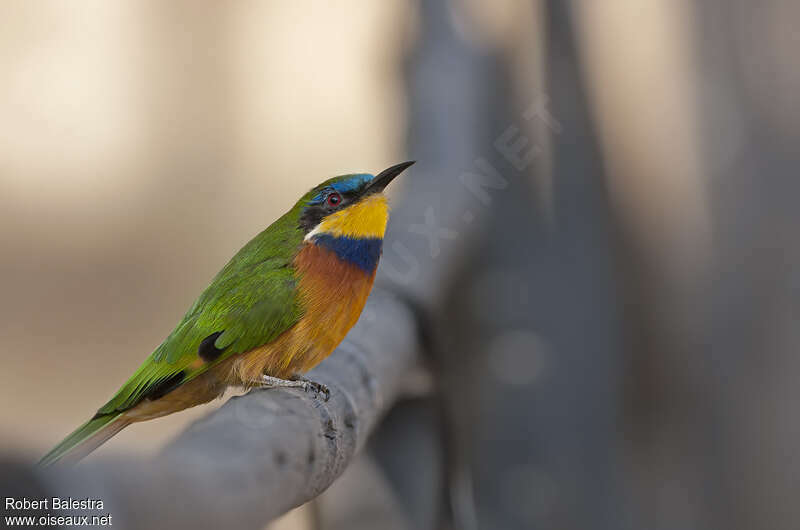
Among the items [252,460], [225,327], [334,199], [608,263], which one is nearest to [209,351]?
[225,327]

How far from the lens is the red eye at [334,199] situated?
648mm

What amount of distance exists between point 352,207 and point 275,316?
10 cm

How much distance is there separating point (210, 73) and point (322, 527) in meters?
0.71

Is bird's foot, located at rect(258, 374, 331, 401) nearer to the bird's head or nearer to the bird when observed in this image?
the bird

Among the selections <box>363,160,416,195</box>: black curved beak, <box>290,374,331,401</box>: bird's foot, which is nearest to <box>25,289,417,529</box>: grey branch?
<box>290,374,331,401</box>: bird's foot

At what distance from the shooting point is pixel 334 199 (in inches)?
25.7

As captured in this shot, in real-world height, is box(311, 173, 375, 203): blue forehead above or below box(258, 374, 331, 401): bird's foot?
above

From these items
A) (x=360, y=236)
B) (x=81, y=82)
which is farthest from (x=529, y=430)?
(x=81, y=82)

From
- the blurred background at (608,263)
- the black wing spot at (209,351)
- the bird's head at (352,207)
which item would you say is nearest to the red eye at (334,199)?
the bird's head at (352,207)

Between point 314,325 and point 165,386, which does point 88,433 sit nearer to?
point 165,386

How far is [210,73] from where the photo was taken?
4.30ft

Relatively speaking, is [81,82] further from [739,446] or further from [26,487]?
[26,487]

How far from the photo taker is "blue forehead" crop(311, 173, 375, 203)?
0.65 metres

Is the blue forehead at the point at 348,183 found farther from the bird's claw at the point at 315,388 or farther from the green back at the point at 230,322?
the bird's claw at the point at 315,388
